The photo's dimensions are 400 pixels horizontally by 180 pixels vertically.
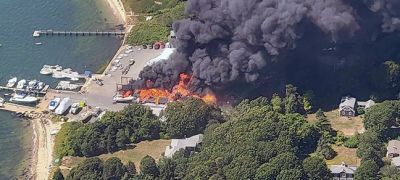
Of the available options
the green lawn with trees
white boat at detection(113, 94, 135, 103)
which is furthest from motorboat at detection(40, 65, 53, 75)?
white boat at detection(113, 94, 135, 103)

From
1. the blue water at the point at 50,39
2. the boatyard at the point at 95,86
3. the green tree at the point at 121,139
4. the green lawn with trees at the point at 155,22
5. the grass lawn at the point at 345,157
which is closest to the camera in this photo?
the grass lawn at the point at 345,157

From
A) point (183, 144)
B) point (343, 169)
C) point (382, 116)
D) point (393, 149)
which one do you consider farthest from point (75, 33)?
point (393, 149)

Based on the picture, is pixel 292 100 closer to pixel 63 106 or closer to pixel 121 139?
pixel 121 139

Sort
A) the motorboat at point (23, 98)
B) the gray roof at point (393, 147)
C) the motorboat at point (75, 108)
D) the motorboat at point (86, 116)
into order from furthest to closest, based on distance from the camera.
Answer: the motorboat at point (23, 98) → the motorboat at point (75, 108) → the motorboat at point (86, 116) → the gray roof at point (393, 147)

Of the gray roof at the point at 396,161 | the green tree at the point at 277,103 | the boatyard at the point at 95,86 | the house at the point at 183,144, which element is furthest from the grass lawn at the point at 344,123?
the boatyard at the point at 95,86

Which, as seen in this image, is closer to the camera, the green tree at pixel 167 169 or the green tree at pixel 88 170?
the green tree at pixel 167 169

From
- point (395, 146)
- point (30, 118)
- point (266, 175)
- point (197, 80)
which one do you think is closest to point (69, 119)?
point (30, 118)

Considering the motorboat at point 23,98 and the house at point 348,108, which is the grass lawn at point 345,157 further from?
the motorboat at point 23,98
